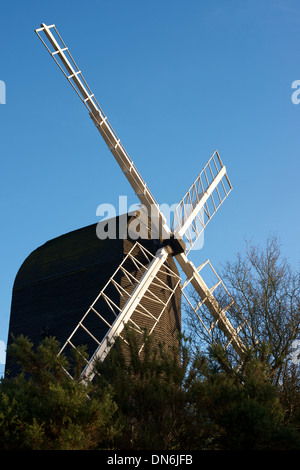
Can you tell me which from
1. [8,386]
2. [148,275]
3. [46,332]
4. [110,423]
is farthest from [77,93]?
[110,423]

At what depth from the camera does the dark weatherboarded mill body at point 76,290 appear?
19141mm

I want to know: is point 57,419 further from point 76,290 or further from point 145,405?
point 76,290

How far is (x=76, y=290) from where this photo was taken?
66.0ft

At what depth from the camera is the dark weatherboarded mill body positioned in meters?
19.1

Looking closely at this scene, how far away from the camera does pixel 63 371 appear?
13117 millimetres

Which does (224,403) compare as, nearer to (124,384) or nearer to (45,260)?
(124,384)

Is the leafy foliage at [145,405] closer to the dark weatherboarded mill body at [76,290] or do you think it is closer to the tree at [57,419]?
the tree at [57,419]

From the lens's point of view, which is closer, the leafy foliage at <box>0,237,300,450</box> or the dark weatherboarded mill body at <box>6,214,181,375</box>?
the leafy foliage at <box>0,237,300,450</box>

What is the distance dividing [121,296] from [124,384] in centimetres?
601

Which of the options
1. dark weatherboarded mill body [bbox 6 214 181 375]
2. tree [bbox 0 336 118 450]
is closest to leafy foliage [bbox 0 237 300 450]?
tree [bbox 0 336 118 450]

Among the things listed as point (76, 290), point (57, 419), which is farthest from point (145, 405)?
point (76, 290)

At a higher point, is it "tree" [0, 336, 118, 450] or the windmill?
the windmill

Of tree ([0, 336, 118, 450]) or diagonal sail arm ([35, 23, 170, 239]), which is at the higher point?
diagonal sail arm ([35, 23, 170, 239])

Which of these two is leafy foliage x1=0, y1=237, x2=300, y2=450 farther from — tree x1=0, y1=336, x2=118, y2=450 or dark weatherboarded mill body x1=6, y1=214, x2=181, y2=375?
dark weatherboarded mill body x1=6, y1=214, x2=181, y2=375
